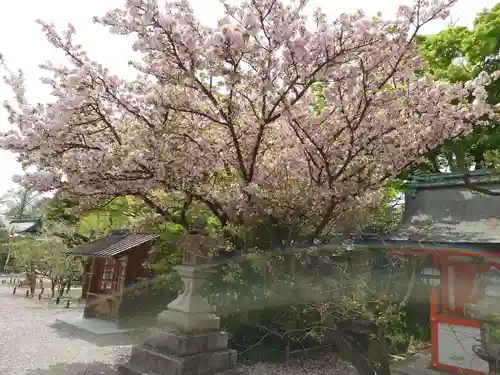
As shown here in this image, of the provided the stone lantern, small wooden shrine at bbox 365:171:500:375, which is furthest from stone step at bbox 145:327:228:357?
the stone lantern

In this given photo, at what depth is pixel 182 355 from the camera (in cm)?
543

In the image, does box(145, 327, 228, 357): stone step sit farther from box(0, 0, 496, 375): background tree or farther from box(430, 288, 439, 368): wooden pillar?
box(430, 288, 439, 368): wooden pillar

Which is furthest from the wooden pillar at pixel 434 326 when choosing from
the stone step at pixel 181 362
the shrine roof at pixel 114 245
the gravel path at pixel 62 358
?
the shrine roof at pixel 114 245

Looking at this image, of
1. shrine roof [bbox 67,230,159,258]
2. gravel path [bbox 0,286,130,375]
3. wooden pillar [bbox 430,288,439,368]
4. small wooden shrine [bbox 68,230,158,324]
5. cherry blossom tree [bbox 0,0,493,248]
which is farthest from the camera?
small wooden shrine [bbox 68,230,158,324]

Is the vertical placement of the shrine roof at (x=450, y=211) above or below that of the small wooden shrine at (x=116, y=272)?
above

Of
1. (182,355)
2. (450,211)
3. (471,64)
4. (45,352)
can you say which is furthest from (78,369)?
(471,64)

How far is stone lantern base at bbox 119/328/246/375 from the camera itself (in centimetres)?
540

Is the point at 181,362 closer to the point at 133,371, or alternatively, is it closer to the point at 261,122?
the point at 133,371

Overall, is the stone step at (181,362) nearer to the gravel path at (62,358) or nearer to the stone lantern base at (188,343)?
the stone lantern base at (188,343)

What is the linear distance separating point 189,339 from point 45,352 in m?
5.17

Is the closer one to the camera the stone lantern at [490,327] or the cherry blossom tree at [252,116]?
the cherry blossom tree at [252,116]

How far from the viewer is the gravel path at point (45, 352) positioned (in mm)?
7426

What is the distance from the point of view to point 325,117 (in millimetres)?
5895

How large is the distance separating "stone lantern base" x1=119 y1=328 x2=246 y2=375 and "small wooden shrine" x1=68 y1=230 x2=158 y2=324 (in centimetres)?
526
